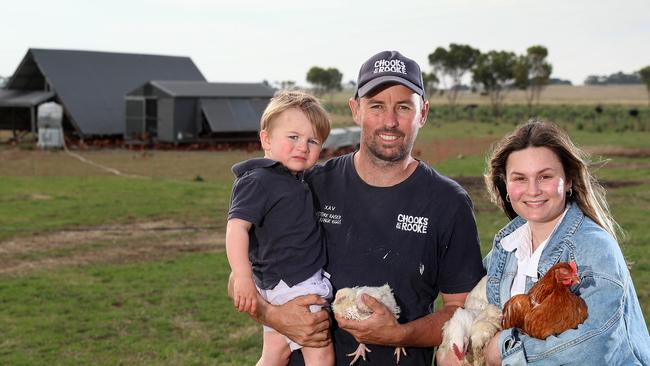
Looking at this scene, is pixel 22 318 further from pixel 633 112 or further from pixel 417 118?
pixel 633 112

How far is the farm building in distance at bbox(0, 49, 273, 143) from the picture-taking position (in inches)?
1405

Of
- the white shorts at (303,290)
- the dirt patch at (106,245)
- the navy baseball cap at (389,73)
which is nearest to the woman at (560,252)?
the navy baseball cap at (389,73)

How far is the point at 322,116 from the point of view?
392cm

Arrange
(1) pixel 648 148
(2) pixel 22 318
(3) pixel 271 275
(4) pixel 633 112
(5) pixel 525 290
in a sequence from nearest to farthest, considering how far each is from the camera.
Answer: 1. (5) pixel 525 290
2. (3) pixel 271 275
3. (2) pixel 22 318
4. (1) pixel 648 148
5. (4) pixel 633 112

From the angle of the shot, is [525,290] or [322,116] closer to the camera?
[525,290]

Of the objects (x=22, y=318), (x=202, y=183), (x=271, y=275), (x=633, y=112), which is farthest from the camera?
(x=633, y=112)

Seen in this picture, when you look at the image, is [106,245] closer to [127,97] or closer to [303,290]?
[303,290]

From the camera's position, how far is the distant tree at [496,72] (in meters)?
87.4

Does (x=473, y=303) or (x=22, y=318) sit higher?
(x=473, y=303)

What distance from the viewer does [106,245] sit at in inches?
523

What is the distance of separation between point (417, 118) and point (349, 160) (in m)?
0.41

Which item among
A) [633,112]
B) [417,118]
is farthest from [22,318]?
[633,112]

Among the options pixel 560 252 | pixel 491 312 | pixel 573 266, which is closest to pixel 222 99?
pixel 491 312

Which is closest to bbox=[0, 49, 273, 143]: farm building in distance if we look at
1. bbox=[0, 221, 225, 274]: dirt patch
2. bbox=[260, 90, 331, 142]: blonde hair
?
bbox=[0, 221, 225, 274]: dirt patch
